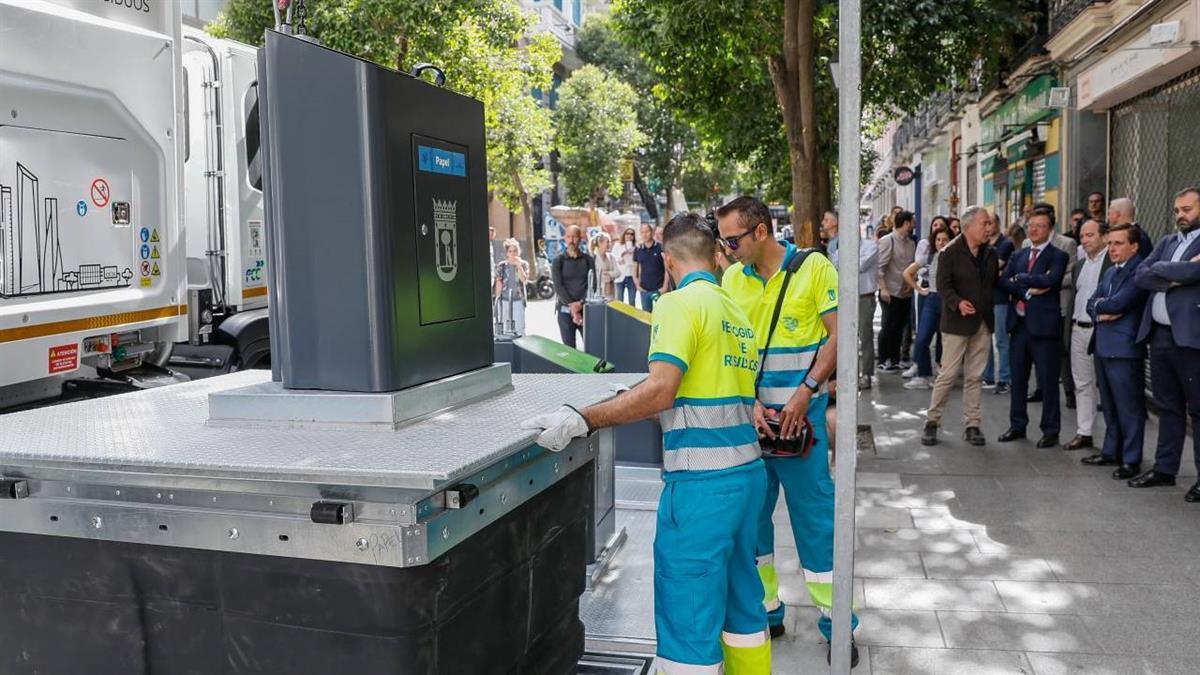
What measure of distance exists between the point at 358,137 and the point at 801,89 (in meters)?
7.65

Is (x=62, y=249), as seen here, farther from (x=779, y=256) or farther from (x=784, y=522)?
(x=784, y=522)

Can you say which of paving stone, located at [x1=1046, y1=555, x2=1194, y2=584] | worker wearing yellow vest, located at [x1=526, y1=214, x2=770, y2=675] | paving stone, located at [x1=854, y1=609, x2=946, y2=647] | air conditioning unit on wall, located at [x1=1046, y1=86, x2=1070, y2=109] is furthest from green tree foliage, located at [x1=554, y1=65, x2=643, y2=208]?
worker wearing yellow vest, located at [x1=526, y1=214, x2=770, y2=675]

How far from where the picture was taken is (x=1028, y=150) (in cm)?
1827

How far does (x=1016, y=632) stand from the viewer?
5016 millimetres

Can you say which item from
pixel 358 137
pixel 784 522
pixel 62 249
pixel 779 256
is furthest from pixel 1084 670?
pixel 62 249

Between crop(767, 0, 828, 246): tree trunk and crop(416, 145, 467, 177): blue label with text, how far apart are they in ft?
22.5

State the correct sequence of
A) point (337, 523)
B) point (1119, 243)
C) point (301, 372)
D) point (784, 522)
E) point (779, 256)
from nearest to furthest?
point (337, 523) → point (301, 372) → point (779, 256) → point (784, 522) → point (1119, 243)

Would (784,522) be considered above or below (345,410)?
below

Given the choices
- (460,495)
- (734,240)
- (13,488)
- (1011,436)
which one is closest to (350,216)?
(460,495)

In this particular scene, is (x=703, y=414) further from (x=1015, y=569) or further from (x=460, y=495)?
(x=1015, y=569)

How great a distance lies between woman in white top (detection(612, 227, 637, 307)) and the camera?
69.5 ft

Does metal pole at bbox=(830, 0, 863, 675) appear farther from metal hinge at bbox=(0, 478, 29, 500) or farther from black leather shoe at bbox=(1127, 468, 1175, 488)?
black leather shoe at bbox=(1127, 468, 1175, 488)

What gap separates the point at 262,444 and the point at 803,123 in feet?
26.8

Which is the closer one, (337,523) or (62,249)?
(337,523)
